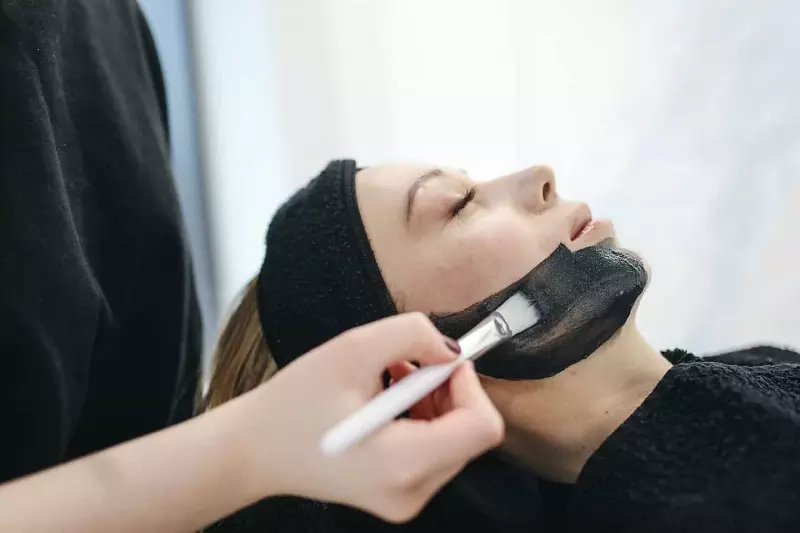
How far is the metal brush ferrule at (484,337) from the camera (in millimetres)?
596

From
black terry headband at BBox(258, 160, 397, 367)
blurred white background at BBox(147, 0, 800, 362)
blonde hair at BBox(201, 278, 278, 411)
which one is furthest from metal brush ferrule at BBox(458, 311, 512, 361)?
blurred white background at BBox(147, 0, 800, 362)

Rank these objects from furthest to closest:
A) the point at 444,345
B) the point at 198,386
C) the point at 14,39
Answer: the point at 198,386
the point at 14,39
the point at 444,345

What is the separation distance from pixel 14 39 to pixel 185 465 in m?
0.43

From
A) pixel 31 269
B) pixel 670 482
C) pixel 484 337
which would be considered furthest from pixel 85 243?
pixel 670 482

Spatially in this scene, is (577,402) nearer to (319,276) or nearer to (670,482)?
(670,482)

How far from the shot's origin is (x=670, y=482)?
0.63 metres

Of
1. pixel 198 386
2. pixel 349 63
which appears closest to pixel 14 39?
pixel 198 386

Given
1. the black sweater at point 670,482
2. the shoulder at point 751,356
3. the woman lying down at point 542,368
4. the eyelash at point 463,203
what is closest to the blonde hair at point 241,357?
the woman lying down at point 542,368

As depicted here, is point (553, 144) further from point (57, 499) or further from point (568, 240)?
point (57, 499)

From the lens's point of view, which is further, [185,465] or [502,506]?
[502,506]

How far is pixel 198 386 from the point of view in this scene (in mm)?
1018

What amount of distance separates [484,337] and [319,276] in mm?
222

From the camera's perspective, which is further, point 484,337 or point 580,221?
point 580,221

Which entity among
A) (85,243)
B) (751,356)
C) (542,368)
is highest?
(85,243)
